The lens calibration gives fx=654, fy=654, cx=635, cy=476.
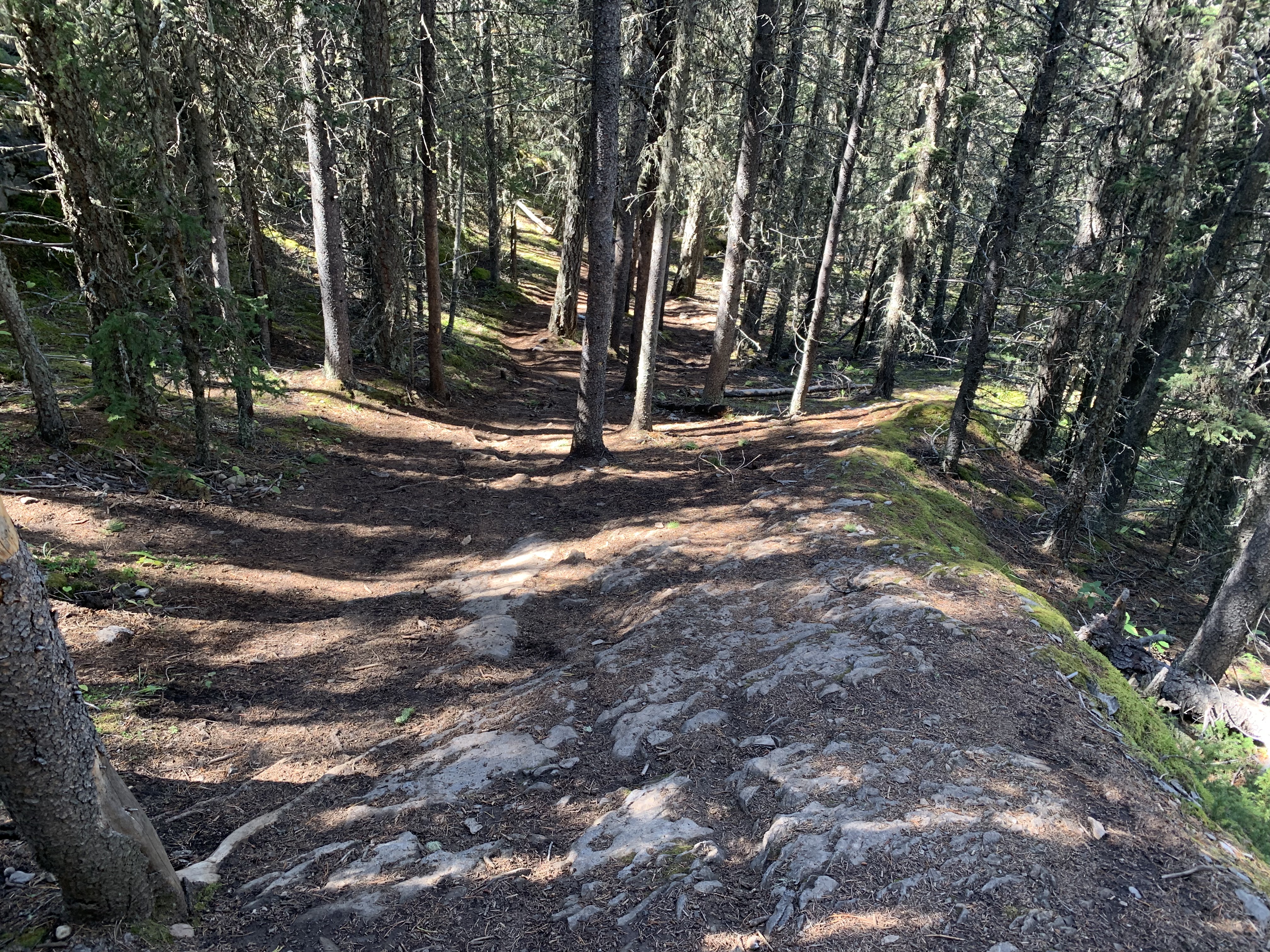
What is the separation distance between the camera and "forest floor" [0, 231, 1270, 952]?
3400mm

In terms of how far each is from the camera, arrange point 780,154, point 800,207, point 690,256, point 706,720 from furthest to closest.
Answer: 1. point 690,256
2. point 800,207
3. point 780,154
4. point 706,720

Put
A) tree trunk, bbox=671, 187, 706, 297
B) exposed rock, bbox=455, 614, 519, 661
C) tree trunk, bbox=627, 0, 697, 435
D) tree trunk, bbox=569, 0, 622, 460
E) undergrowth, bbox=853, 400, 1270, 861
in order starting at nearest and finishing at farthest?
undergrowth, bbox=853, 400, 1270, 861, exposed rock, bbox=455, 614, 519, 661, tree trunk, bbox=569, 0, 622, 460, tree trunk, bbox=627, 0, 697, 435, tree trunk, bbox=671, 187, 706, 297

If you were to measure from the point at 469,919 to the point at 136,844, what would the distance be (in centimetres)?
176

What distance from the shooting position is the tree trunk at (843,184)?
1302 cm

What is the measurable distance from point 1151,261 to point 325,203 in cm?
1453

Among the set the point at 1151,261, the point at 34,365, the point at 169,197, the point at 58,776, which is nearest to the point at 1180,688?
Answer: the point at 1151,261

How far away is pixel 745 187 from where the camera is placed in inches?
532

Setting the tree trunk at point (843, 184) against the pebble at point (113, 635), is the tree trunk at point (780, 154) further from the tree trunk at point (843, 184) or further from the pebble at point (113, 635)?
the pebble at point (113, 635)

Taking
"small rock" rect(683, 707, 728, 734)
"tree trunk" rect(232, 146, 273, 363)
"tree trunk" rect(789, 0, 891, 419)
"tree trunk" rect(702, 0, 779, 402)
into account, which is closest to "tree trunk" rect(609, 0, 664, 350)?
"tree trunk" rect(702, 0, 779, 402)

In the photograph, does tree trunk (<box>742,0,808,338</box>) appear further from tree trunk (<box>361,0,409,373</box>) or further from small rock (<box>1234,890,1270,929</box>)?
small rock (<box>1234,890,1270,929</box>)

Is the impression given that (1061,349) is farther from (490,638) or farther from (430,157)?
(430,157)

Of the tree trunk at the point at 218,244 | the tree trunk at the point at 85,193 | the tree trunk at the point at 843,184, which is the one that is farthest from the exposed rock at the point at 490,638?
the tree trunk at the point at 843,184

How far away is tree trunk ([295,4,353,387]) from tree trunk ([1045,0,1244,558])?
1280cm

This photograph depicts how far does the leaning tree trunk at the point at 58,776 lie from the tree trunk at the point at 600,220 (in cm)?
885
